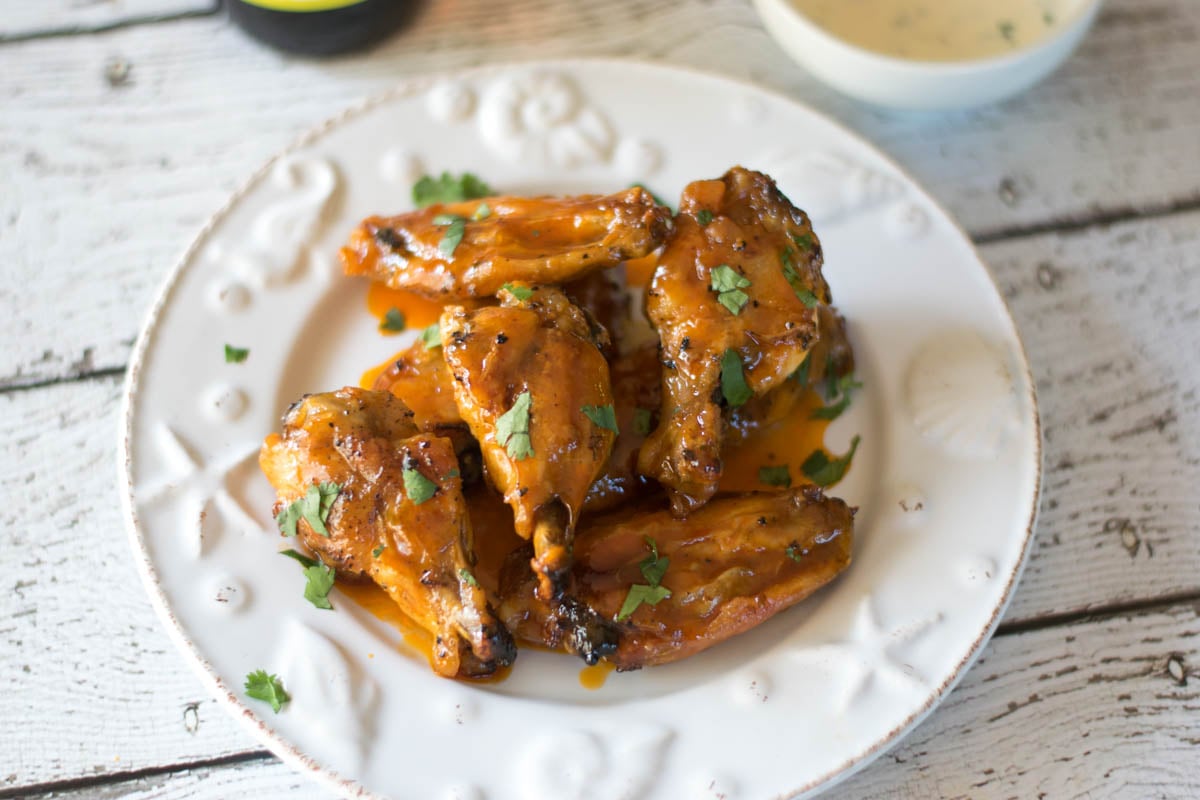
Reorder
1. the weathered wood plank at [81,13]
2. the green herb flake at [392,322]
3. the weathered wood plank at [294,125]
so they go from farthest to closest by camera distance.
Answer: the weathered wood plank at [81,13] → the weathered wood plank at [294,125] → the green herb flake at [392,322]

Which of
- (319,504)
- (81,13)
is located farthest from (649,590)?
(81,13)

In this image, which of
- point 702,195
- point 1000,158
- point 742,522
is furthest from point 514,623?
point 1000,158

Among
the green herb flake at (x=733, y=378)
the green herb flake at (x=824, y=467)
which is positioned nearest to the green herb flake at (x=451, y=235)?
the green herb flake at (x=733, y=378)

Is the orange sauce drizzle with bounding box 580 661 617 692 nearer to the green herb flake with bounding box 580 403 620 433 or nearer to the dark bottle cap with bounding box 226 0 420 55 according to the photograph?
the green herb flake with bounding box 580 403 620 433

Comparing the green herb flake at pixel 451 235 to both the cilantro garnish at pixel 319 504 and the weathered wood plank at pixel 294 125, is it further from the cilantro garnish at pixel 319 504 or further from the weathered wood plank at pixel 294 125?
the weathered wood plank at pixel 294 125

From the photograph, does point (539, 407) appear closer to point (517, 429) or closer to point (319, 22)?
point (517, 429)

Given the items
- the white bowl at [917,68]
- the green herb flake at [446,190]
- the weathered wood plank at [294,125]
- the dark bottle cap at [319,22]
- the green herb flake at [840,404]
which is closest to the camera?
the green herb flake at [840,404]
